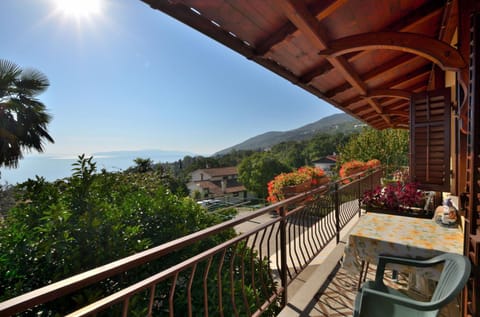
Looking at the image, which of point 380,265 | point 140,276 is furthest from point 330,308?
point 140,276

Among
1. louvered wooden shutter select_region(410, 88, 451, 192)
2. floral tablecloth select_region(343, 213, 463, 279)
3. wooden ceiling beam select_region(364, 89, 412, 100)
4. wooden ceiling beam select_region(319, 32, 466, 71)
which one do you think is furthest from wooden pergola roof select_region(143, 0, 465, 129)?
floral tablecloth select_region(343, 213, 463, 279)

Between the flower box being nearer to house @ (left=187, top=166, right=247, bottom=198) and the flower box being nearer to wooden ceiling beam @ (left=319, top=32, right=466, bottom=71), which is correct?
wooden ceiling beam @ (left=319, top=32, right=466, bottom=71)

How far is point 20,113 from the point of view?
239 inches

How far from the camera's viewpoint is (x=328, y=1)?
1.38 metres

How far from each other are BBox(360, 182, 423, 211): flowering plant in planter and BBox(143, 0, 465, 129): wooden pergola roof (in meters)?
1.35

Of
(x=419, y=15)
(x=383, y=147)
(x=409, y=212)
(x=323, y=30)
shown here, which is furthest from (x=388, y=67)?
(x=383, y=147)

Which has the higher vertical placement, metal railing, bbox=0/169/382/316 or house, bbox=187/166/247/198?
metal railing, bbox=0/169/382/316

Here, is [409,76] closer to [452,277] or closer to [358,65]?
[358,65]

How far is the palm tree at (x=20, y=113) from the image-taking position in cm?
584

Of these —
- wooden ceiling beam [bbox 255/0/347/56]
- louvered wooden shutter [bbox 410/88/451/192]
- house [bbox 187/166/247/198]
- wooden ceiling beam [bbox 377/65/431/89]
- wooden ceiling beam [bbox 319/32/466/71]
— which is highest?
wooden ceiling beam [bbox 377/65/431/89]

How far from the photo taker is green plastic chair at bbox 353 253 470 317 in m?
0.94

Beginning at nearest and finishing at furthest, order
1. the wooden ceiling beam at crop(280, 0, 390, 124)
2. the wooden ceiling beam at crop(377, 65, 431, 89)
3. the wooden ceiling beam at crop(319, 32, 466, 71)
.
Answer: the wooden ceiling beam at crop(280, 0, 390, 124) → the wooden ceiling beam at crop(319, 32, 466, 71) → the wooden ceiling beam at crop(377, 65, 431, 89)

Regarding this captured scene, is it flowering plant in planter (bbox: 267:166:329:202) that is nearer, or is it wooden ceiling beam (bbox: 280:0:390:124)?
wooden ceiling beam (bbox: 280:0:390:124)

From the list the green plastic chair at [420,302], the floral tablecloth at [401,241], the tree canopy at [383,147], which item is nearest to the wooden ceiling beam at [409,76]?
the floral tablecloth at [401,241]
